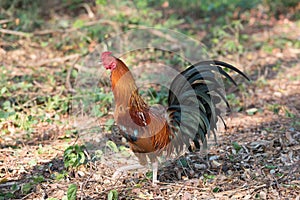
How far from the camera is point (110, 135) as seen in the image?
19.1ft

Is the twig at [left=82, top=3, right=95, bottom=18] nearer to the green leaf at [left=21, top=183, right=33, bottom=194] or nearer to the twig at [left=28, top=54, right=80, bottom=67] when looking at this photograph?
the twig at [left=28, top=54, right=80, bottom=67]

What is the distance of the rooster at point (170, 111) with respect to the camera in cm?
443

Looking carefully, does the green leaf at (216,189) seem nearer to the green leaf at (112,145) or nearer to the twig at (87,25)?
the green leaf at (112,145)

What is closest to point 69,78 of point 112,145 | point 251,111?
point 112,145

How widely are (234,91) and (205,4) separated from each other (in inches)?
148

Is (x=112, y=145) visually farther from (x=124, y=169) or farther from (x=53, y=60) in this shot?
(x=53, y=60)

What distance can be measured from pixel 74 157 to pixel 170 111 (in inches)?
47.1

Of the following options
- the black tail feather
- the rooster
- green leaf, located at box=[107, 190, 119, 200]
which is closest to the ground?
green leaf, located at box=[107, 190, 119, 200]

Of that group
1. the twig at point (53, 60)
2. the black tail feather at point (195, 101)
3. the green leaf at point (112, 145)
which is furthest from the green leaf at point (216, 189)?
the twig at point (53, 60)

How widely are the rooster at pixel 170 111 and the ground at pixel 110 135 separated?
429 millimetres

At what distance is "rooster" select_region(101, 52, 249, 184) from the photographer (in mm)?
4434

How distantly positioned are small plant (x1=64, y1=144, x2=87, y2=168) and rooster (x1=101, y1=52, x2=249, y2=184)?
717 mm

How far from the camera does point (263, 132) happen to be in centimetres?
584

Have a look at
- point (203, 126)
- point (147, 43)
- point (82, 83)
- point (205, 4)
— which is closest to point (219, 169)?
point (203, 126)
